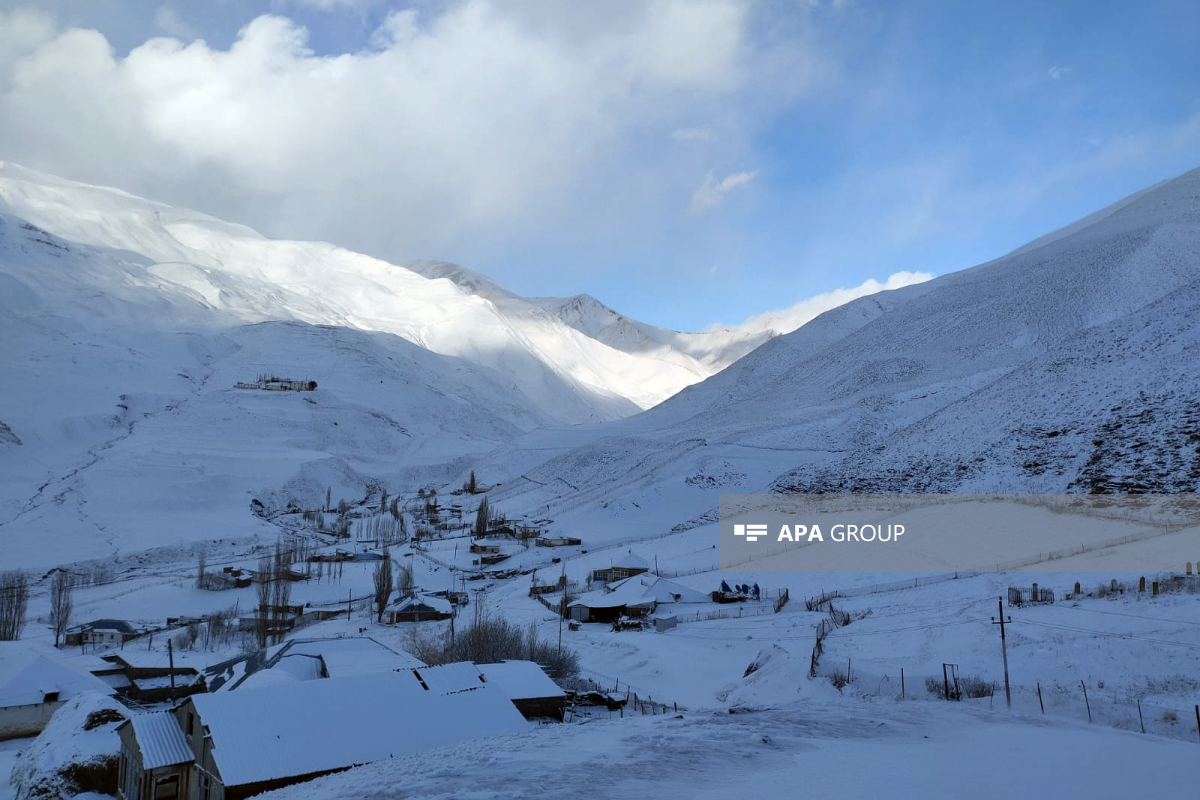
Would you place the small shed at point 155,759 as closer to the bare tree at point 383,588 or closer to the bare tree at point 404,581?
the bare tree at point 383,588

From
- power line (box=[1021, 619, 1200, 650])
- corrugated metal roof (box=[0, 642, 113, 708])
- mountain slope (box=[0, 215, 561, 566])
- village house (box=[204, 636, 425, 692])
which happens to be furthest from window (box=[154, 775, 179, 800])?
mountain slope (box=[0, 215, 561, 566])

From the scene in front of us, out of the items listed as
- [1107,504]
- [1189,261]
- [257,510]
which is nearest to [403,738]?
[1107,504]

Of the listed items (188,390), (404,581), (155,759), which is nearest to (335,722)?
(155,759)

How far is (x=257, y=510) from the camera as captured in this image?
221 ft

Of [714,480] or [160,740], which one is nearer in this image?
[160,740]

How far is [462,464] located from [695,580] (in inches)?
2618

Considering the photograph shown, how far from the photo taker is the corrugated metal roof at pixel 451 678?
15312 millimetres

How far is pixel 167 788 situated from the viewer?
14.0 m

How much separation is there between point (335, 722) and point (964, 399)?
5247 cm

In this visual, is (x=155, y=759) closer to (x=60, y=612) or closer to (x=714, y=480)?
(x=60, y=612)

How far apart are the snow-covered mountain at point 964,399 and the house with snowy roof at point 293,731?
32369mm

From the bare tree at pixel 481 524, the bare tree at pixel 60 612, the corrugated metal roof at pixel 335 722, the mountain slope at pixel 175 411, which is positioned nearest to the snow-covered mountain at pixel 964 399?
the bare tree at pixel 481 524

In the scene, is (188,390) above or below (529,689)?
above

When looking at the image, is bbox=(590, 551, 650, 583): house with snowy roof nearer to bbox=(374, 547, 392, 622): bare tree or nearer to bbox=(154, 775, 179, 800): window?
bbox=(374, 547, 392, 622): bare tree
